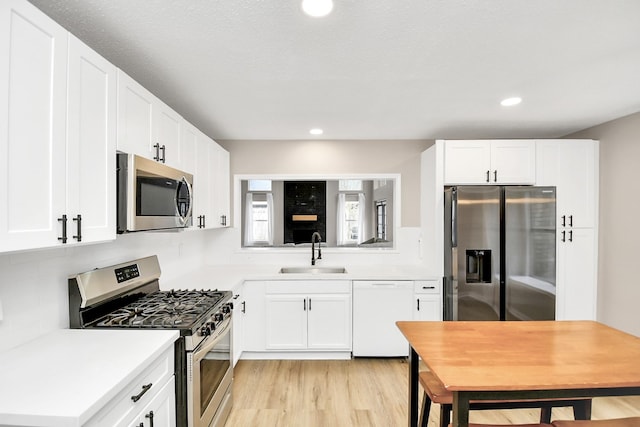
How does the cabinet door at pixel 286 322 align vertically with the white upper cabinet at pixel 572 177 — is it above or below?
below

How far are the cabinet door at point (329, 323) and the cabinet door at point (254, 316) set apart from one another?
0.46 m

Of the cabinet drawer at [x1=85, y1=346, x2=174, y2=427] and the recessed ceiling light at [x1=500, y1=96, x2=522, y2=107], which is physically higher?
the recessed ceiling light at [x1=500, y1=96, x2=522, y2=107]

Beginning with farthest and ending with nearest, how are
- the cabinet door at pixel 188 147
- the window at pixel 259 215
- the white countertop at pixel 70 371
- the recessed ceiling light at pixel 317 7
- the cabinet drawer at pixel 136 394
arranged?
1. the window at pixel 259 215
2. the cabinet door at pixel 188 147
3. the recessed ceiling light at pixel 317 7
4. the cabinet drawer at pixel 136 394
5. the white countertop at pixel 70 371

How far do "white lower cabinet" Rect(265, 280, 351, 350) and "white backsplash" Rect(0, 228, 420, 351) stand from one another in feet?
2.08

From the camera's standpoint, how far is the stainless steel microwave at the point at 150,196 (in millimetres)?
1660

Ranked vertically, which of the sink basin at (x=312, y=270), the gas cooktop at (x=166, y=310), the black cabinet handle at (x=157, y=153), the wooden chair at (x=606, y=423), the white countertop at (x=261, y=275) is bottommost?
the wooden chair at (x=606, y=423)

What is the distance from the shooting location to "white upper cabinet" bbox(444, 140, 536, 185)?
3.23 metres

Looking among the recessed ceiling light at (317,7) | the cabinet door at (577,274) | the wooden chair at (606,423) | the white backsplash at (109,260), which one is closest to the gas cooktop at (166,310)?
the white backsplash at (109,260)

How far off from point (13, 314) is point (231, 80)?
169cm

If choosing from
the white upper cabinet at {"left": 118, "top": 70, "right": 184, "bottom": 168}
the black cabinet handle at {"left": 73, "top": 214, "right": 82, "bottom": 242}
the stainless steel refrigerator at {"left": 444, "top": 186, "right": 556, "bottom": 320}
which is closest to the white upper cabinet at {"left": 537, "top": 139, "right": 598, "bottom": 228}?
the stainless steel refrigerator at {"left": 444, "top": 186, "right": 556, "bottom": 320}

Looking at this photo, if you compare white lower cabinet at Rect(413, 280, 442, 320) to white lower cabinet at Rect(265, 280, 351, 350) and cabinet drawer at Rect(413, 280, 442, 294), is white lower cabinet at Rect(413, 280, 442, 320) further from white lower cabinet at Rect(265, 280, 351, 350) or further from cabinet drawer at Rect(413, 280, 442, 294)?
white lower cabinet at Rect(265, 280, 351, 350)

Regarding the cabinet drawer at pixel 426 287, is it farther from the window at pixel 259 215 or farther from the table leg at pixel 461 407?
the window at pixel 259 215

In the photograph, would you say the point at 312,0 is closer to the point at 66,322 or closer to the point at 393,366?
the point at 66,322

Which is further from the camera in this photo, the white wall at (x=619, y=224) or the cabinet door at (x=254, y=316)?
the cabinet door at (x=254, y=316)
